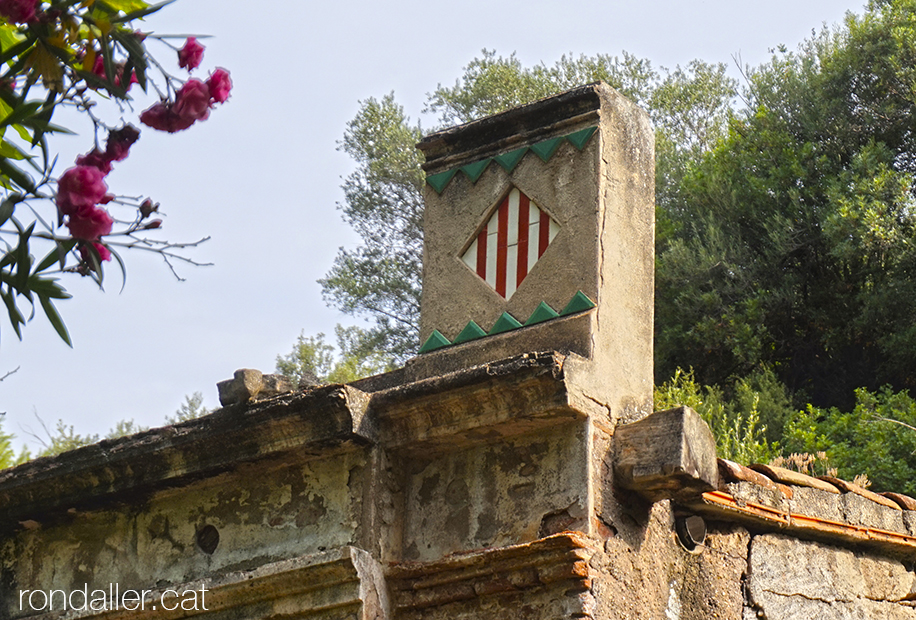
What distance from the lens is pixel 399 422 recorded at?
4031 millimetres

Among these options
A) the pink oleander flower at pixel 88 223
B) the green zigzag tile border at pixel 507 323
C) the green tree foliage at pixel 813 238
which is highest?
the green tree foliage at pixel 813 238

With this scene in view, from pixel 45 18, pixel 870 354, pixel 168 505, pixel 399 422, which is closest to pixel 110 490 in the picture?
pixel 168 505

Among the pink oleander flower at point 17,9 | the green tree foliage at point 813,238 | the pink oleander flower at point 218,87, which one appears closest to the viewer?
the pink oleander flower at point 17,9

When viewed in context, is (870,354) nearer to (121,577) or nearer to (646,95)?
(646,95)

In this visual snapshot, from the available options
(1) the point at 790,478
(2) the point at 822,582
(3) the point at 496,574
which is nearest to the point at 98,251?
(3) the point at 496,574

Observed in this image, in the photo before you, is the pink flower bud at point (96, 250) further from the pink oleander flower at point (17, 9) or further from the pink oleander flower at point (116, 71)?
the pink oleander flower at point (17, 9)

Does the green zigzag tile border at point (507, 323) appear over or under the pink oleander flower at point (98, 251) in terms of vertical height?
over

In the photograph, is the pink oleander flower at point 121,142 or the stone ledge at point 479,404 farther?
the stone ledge at point 479,404

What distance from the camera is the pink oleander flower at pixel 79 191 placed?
8.65ft

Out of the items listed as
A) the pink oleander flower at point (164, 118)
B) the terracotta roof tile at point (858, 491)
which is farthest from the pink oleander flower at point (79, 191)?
the terracotta roof tile at point (858, 491)

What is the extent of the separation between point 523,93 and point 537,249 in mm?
14098

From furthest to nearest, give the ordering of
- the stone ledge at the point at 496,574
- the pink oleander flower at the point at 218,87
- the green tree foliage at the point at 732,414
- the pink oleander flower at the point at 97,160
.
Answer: the green tree foliage at the point at 732,414, the stone ledge at the point at 496,574, the pink oleander flower at the point at 218,87, the pink oleander flower at the point at 97,160

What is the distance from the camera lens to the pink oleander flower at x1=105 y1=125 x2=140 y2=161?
2.80 meters

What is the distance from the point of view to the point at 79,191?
2.64 metres
